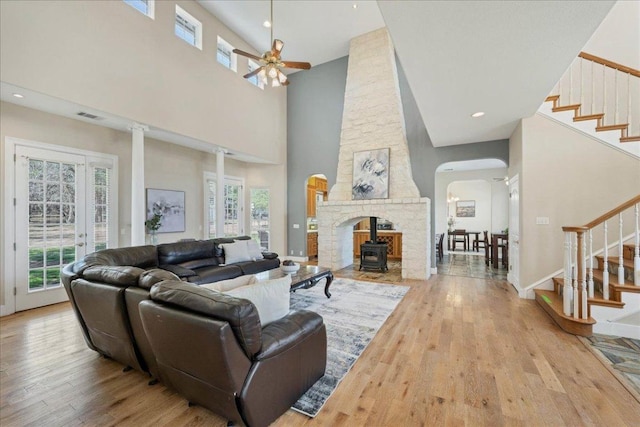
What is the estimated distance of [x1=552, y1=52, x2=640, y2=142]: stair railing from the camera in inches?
156

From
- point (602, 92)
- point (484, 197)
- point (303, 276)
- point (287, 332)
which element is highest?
point (602, 92)

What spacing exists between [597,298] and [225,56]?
26.6 feet

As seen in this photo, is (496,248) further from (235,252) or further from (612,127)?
(235,252)

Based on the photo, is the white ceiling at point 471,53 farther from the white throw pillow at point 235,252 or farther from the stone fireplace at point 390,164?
the white throw pillow at point 235,252

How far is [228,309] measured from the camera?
1.45 m

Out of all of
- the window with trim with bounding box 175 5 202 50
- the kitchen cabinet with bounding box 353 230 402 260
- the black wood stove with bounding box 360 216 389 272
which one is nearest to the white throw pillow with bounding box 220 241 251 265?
the black wood stove with bounding box 360 216 389 272

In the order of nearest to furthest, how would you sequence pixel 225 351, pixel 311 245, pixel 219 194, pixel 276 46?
pixel 225 351 → pixel 276 46 → pixel 219 194 → pixel 311 245

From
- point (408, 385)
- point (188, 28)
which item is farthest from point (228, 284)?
point (188, 28)

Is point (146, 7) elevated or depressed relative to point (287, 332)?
elevated

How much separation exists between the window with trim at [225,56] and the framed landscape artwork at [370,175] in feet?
12.2

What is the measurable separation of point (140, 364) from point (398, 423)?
2023mm

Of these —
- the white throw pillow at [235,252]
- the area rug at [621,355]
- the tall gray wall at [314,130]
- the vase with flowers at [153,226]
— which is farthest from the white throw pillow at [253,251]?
the area rug at [621,355]

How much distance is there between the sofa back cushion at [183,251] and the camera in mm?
4324

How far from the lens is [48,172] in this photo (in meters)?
4.23
